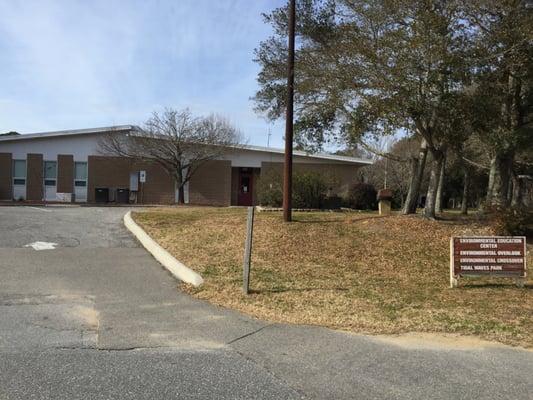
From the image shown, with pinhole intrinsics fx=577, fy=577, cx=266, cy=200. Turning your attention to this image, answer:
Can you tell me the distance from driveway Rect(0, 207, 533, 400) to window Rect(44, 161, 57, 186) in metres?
26.6

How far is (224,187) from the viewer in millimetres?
35062

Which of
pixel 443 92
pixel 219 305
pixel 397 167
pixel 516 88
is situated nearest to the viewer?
pixel 219 305

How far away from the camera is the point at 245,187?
119 ft

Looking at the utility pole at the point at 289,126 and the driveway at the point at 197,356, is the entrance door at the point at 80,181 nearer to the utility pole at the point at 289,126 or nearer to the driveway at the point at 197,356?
the utility pole at the point at 289,126

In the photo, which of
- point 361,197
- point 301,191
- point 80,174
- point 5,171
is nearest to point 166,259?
point 301,191

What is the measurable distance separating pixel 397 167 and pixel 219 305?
35.2 m

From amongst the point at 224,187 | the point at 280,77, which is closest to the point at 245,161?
the point at 224,187

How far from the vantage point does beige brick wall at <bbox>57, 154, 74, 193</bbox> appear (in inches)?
1342

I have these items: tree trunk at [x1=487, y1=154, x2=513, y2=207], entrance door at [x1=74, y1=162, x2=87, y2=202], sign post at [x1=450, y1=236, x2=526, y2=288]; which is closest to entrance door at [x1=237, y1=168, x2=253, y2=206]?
entrance door at [x1=74, y1=162, x2=87, y2=202]

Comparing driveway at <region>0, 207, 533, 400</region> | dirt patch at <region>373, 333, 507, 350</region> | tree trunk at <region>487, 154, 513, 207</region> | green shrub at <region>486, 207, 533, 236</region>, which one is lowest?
driveway at <region>0, 207, 533, 400</region>

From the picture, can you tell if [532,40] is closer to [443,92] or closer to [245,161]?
[443,92]

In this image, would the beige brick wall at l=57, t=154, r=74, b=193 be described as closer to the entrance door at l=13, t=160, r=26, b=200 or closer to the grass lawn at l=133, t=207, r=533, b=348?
the entrance door at l=13, t=160, r=26, b=200

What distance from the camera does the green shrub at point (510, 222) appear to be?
538 inches

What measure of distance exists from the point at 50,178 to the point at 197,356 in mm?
31157
